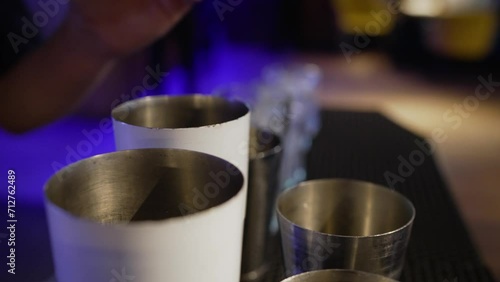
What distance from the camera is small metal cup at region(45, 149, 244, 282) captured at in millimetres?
211

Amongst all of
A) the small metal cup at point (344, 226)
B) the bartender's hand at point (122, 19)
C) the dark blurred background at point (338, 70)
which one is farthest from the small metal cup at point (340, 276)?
the bartender's hand at point (122, 19)

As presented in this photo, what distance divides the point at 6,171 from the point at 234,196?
37cm

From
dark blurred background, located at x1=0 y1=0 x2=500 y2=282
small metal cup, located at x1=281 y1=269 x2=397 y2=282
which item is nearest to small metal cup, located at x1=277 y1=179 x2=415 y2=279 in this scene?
small metal cup, located at x1=281 y1=269 x2=397 y2=282

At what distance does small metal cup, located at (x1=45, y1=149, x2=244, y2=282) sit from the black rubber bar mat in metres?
0.18

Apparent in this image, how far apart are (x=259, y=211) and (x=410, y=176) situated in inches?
12.6

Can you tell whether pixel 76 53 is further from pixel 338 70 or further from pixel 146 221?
pixel 338 70

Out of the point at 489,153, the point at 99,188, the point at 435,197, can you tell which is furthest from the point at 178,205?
the point at 489,153

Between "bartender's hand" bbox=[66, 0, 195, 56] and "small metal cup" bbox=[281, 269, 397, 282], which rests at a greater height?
"bartender's hand" bbox=[66, 0, 195, 56]

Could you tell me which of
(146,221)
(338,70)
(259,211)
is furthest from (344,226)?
(338,70)

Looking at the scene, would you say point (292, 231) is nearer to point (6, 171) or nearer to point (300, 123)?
point (6, 171)

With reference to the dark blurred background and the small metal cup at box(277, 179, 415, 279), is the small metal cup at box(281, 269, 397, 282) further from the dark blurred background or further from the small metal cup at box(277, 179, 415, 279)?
the dark blurred background

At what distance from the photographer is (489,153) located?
151cm

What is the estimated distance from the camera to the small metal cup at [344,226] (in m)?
0.32

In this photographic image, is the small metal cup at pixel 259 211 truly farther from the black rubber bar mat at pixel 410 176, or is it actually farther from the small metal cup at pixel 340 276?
the small metal cup at pixel 340 276
